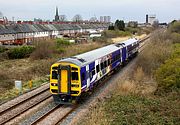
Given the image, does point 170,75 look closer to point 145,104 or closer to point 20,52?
point 145,104

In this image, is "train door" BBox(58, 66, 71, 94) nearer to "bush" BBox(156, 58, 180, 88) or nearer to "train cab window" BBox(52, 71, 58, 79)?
"train cab window" BBox(52, 71, 58, 79)

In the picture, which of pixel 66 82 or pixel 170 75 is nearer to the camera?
pixel 66 82

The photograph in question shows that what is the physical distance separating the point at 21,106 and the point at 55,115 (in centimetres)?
282

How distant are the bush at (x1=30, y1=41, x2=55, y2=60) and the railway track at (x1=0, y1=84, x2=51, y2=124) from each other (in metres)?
23.2

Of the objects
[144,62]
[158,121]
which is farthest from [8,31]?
[158,121]

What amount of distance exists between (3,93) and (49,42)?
25.6 meters

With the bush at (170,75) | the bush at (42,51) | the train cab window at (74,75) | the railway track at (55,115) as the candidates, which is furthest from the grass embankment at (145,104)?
the bush at (42,51)

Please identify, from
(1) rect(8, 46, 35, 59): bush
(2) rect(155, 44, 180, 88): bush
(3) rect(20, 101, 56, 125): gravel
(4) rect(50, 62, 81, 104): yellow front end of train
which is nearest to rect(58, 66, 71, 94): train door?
(4) rect(50, 62, 81, 104): yellow front end of train

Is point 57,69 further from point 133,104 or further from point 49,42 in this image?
point 49,42

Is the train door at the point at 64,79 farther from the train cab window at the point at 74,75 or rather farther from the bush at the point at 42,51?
the bush at the point at 42,51

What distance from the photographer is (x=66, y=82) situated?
57.7ft

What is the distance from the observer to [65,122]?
49.4ft

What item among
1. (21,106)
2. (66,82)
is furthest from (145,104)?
(21,106)

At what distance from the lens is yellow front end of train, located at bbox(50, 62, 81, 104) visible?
17.4 meters
